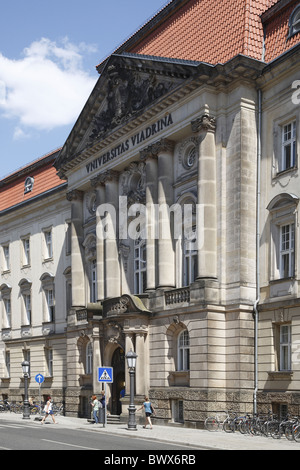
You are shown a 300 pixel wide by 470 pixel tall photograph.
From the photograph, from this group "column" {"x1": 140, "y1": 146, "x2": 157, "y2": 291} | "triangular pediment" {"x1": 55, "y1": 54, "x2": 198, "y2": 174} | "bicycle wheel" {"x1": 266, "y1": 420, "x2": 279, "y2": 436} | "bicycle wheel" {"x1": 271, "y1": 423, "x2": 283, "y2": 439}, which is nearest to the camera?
"bicycle wheel" {"x1": 271, "y1": 423, "x2": 283, "y2": 439}

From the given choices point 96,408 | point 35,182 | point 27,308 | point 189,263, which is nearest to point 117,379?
point 96,408

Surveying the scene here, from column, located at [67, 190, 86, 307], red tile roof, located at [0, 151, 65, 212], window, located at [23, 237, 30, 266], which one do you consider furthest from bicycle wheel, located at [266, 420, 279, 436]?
window, located at [23, 237, 30, 266]

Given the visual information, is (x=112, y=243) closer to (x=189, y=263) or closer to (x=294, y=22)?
(x=189, y=263)

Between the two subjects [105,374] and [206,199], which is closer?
[105,374]

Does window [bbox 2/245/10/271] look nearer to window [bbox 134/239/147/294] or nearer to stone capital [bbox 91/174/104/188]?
stone capital [bbox 91/174/104/188]

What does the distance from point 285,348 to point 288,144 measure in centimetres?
901

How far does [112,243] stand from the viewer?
1660 inches

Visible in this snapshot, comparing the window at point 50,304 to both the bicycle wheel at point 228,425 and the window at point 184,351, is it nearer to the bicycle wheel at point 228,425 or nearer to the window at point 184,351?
the window at point 184,351

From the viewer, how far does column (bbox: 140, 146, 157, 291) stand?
125 ft

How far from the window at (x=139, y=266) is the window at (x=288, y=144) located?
33.8ft

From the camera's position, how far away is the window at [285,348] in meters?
32.2

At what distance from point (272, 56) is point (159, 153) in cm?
769

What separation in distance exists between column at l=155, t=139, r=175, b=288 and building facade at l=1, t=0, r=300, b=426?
2.4 inches
